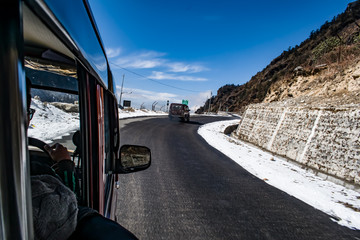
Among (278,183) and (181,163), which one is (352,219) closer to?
(278,183)

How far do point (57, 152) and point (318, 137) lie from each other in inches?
281

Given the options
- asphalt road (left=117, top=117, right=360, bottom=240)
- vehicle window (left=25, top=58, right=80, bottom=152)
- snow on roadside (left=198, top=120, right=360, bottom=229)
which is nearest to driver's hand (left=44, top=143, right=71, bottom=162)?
vehicle window (left=25, top=58, right=80, bottom=152)

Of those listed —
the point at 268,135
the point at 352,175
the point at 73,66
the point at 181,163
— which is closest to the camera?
the point at 73,66

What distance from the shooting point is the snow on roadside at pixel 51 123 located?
122 cm

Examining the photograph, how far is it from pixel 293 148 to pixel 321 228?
456 cm

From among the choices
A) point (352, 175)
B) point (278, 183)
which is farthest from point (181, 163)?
point (352, 175)

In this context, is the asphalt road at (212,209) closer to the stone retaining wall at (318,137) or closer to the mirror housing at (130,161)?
the mirror housing at (130,161)

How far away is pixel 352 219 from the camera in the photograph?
3324mm

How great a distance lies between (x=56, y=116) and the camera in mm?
Result: 1281

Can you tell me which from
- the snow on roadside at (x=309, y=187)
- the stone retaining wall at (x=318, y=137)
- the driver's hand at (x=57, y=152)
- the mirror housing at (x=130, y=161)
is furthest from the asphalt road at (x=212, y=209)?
the stone retaining wall at (x=318, y=137)

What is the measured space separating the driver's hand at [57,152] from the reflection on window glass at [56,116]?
0.10 feet

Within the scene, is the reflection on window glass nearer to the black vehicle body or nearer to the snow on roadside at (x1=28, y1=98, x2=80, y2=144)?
the snow on roadside at (x1=28, y1=98, x2=80, y2=144)

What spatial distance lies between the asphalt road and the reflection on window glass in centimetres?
183

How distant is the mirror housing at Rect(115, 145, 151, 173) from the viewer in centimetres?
198
